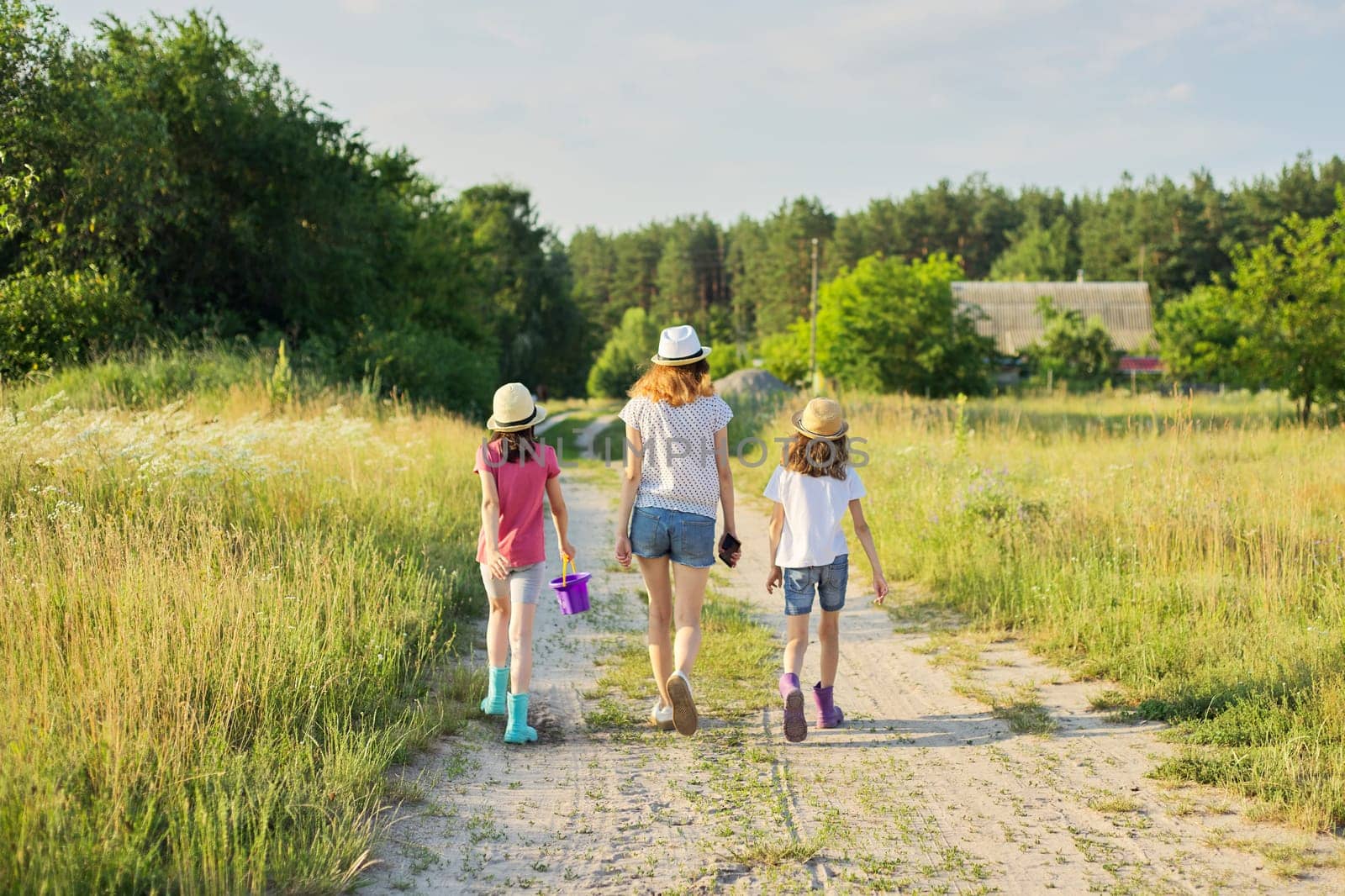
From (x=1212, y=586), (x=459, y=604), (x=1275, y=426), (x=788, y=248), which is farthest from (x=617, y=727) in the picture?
(x=788, y=248)

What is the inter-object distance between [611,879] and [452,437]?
12.7 metres

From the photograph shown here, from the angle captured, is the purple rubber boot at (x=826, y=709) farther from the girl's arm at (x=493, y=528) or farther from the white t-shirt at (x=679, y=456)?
the girl's arm at (x=493, y=528)

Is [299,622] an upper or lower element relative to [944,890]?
upper

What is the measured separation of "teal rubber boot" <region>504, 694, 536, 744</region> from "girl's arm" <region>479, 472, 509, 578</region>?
65 centimetres

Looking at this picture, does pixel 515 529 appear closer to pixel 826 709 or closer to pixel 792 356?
pixel 826 709

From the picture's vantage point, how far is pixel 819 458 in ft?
18.3

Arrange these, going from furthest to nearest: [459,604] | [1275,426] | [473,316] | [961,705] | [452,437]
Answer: [473,316] < [1275,426] < [452,437] < [459,604] < [961,705]

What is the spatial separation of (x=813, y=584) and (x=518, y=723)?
1.75m

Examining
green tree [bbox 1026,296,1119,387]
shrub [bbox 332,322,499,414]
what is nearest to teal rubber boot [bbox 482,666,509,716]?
shrub [bbox 332,322,499,414]

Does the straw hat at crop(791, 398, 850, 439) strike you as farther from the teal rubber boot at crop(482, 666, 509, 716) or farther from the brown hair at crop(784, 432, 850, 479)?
the teal rubber boot at crop(482, 666, 509, 716)

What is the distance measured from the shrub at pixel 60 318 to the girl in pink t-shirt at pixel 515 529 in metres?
14.3

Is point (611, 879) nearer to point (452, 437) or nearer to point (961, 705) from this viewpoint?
point (961, 705)

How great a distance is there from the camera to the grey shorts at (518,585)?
540 centimetres

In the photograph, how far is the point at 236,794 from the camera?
3.76 m
